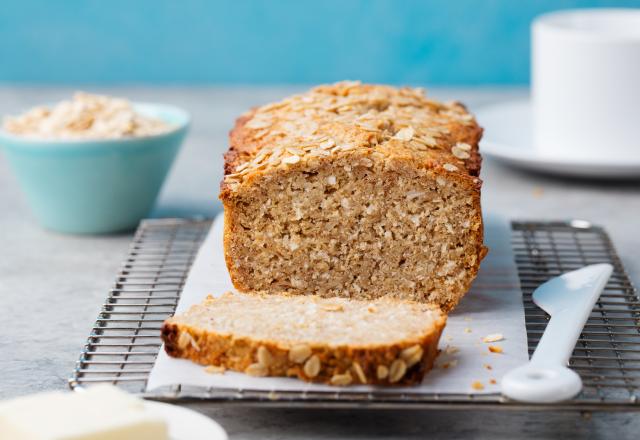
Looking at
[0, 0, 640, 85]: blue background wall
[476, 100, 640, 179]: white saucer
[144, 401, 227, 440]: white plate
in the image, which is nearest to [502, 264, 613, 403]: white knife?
[144, 401, 227, 440]: white plate

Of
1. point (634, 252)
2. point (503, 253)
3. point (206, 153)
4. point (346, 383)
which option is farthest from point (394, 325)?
point (206, 153)

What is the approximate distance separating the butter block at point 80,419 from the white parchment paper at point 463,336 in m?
0.30

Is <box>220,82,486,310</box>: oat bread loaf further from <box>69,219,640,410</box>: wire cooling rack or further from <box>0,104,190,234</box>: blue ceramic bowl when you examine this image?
<box>0,104,190,234</box>: blue ceramic bowl

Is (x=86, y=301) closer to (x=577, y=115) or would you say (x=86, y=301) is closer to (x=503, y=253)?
(x=503, y=253)

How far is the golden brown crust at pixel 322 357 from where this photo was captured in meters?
2.19

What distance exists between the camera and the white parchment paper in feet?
7.27

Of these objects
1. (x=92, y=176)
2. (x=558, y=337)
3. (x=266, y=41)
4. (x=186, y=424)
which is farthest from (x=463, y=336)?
(x=266, y=41)

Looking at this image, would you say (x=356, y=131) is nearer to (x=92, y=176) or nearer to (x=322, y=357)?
(x=322, y=357)

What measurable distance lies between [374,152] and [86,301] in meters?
1.05

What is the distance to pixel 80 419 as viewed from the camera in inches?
73.2

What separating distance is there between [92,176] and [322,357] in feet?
5.43

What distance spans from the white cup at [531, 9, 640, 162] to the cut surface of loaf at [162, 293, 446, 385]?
1875 mm

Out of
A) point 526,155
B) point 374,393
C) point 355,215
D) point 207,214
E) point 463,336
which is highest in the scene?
point 355,215

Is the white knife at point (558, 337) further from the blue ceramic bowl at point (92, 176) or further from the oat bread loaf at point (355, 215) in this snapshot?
the blue ceramic bowl at point (92, 176)
